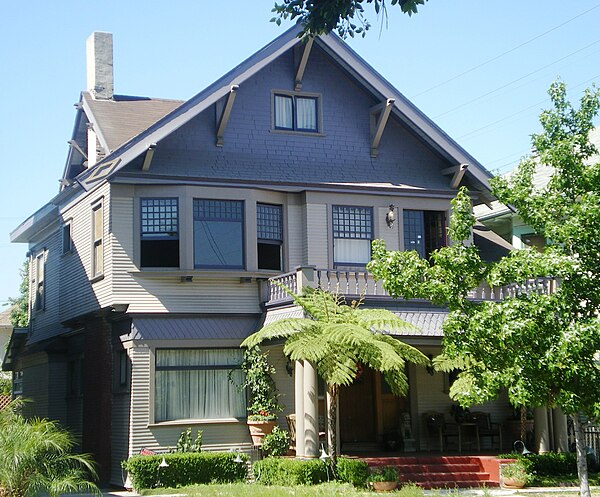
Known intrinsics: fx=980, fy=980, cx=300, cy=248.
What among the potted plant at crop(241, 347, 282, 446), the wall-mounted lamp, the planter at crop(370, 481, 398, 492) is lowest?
the planter at crop(370, 481, 398, 492)

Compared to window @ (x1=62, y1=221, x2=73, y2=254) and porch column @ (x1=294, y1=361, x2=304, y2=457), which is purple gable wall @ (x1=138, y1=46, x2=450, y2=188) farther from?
window @ (x1=62, y1=221, x2=73, y2=254)

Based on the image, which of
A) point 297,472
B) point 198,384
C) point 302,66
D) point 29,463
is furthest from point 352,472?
point 302,66

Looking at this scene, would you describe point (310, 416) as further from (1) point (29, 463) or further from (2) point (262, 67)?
(2) point (262, 67)

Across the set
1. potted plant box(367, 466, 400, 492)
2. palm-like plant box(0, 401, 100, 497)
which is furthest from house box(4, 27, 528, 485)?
palm-like plant box(0, 401, 100, 497)

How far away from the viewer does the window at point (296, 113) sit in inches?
997

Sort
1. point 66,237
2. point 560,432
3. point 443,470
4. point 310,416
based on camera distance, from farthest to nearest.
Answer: point 66,237
point 560,432
point 443,470
point 310,416

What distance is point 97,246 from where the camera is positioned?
24.5m

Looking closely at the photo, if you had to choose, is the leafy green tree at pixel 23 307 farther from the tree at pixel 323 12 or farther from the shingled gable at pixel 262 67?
the tree at pixel 323 12

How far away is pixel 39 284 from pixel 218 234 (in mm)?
9930

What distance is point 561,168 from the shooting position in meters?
15.6

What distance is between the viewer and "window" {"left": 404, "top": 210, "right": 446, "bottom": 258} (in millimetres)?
25906

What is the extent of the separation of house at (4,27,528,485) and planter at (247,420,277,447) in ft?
1.64

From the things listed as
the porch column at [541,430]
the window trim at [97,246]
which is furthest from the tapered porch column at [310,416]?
the window trim at [97,246]

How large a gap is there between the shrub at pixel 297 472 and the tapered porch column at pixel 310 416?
1.36ft
